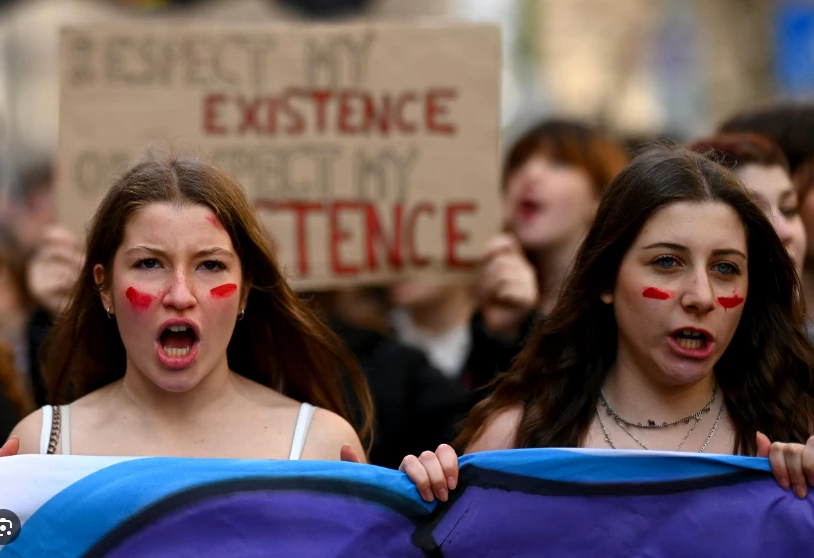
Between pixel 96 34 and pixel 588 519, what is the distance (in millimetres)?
2739

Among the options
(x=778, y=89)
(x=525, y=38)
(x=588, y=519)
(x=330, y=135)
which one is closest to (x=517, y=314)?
(x=330, y=135)

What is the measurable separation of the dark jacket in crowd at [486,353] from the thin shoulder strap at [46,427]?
1403 mm

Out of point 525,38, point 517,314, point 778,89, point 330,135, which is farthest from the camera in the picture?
point 525,38

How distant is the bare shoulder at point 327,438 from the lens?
3.30 meters

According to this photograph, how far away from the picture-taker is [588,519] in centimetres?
295

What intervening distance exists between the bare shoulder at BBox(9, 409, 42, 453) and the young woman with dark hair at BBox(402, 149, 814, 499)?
0.91 meters

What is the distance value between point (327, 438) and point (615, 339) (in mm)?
749

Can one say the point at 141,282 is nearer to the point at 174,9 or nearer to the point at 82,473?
the point at 82,473

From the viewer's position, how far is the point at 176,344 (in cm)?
324

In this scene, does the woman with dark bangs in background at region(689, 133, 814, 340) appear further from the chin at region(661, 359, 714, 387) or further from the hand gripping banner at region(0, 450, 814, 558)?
the hand gripping banner at region(0, 450, 814, 558)

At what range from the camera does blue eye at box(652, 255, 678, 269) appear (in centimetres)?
315

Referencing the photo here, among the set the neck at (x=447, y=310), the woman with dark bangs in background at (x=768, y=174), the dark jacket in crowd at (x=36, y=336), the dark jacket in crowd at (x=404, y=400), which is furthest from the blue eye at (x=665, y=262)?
the neck at (x=447, y=310)

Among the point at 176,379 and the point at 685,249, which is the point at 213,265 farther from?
the point at 685,249

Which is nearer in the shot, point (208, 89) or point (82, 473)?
point (82, 473)
